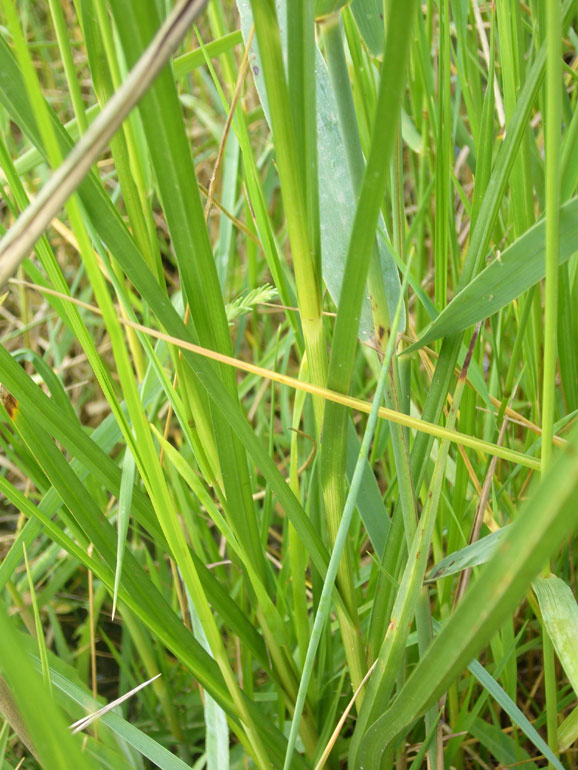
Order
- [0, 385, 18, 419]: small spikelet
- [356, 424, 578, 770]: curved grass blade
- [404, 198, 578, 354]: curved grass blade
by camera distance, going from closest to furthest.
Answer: [356, 424, 578, 770]: curved grass blade < [404, 198, 578, 354]: curved grass blade < [0, 385, 18, 419]: small spikelet

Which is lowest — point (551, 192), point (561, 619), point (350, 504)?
point (561, 619)

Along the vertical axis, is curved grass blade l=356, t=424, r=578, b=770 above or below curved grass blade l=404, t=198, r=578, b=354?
below

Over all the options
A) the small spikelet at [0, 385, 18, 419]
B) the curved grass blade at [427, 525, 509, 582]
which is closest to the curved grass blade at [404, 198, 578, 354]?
the curved grass blade at [427, 525, 509, 582]

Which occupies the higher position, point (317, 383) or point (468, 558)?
point (317, 383)

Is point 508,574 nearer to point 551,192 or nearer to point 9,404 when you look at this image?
point 551,192

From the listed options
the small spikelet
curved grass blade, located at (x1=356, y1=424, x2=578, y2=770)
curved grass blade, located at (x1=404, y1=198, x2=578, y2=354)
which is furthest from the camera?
the small spikelet

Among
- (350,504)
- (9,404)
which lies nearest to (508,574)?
(350,504)

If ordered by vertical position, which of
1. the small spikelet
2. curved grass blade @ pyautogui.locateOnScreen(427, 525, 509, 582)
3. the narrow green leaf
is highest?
the small spikelet

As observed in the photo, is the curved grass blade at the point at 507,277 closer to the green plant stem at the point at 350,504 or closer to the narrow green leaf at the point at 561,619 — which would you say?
the green plant stem at the point at 350,504

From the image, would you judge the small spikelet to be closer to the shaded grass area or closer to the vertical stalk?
the shaded grass area

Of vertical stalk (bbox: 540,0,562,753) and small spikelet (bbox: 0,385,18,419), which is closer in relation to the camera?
vertical stalk (bbox: 540,0,562,753)

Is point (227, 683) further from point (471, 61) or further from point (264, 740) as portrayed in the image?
point (471, 61)
